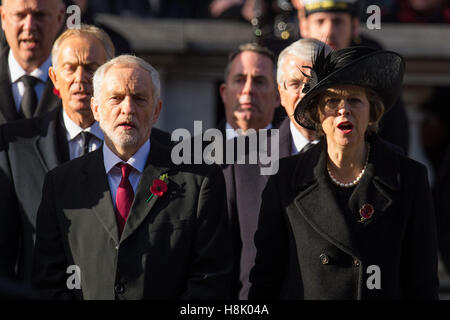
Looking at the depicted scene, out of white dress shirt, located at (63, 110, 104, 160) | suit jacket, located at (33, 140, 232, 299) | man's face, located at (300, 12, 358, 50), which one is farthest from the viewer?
man's face, located at (300, 12, 358, 50)

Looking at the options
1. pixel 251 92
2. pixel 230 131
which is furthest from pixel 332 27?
pixel 230 131

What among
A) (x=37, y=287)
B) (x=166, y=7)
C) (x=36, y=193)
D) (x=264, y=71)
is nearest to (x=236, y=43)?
(x=166, y=7)

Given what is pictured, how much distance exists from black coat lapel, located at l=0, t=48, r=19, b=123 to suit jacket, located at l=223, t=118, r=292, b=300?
1395mm

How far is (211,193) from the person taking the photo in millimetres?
5078

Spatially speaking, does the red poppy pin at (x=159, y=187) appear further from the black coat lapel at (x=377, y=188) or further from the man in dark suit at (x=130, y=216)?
the black coat lapel at (x=377, y=188)

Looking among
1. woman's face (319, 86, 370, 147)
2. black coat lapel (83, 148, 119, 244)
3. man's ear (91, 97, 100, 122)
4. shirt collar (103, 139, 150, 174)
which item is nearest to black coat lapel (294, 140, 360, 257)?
woman's face (319, 86, 370, 147)

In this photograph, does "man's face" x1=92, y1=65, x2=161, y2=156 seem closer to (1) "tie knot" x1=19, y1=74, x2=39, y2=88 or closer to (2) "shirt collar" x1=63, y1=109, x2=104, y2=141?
(2) "shirt collar" x1=63, y1=109, x2=104, y2=141

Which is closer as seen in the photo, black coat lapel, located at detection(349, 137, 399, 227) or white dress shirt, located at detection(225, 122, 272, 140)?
black coat lapel, located at detection(349, 137, 399, 227)

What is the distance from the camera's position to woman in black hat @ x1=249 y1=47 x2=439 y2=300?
497cm

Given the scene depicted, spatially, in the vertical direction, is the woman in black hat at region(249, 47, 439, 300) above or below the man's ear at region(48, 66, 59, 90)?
below
